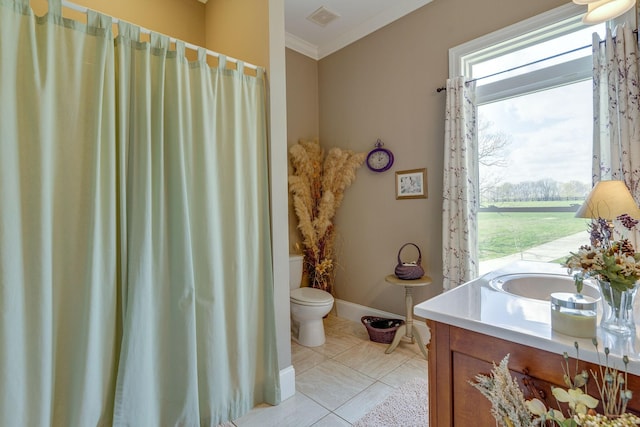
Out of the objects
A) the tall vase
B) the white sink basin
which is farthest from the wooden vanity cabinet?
the white sink basin

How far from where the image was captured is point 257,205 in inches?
74.2

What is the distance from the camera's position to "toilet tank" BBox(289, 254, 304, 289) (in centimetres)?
302

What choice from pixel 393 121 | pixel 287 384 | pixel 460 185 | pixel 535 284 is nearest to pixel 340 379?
pixel 287 384

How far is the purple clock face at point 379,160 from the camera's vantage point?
9.68 feet

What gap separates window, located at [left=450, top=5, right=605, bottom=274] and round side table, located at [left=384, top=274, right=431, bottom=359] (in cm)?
56

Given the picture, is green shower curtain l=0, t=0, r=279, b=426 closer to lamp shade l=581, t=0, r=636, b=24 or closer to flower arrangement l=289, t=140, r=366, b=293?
flower arrangement l=289, t=140, r=366, b=293

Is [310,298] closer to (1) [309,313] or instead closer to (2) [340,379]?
(1) [309,313]

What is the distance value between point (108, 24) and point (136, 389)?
170 centimetres

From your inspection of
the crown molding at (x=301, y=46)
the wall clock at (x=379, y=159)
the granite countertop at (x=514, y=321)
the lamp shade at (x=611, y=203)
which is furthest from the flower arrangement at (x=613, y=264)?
the crown molding at (x=301, y=46)

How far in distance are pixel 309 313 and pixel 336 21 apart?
111 inches

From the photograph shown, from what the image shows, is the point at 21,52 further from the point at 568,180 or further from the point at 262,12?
the point at 568,180

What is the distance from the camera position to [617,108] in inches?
68.1

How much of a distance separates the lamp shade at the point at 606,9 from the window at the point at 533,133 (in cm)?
77

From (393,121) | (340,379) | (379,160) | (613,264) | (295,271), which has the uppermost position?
(393,121)
